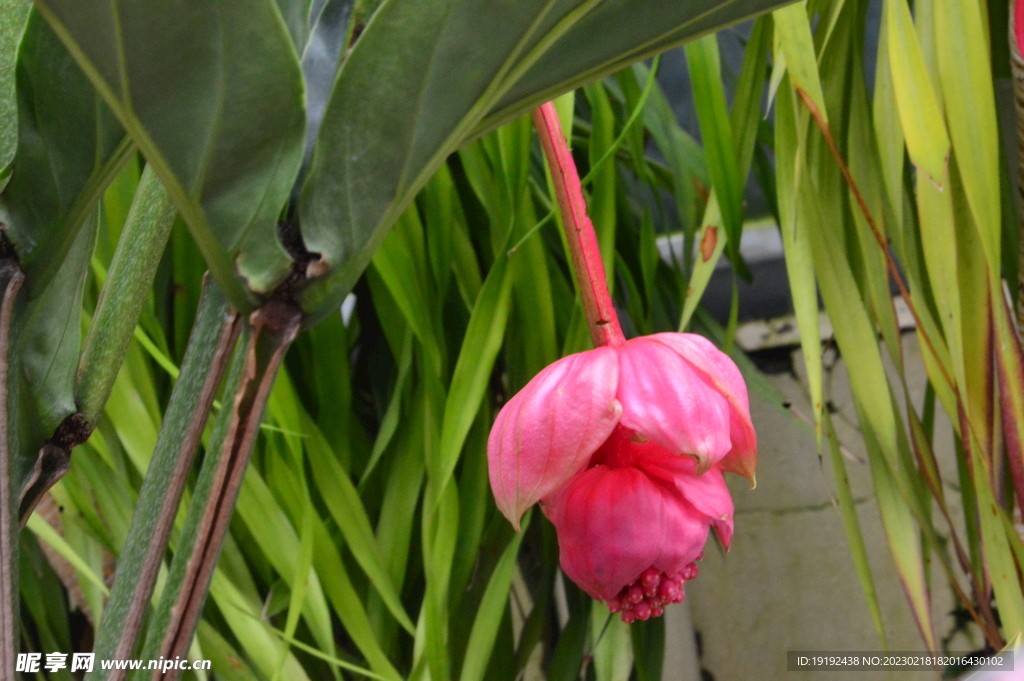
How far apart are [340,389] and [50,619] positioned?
9.6 inches

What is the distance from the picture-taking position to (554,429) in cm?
18

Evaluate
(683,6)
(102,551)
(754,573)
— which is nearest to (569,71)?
(683,6)

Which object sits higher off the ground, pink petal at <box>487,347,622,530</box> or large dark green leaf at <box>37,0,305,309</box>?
large dark green leaf at <box>37,0,305,309</box>

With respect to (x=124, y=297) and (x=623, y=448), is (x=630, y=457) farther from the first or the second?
(x=124, y=297)

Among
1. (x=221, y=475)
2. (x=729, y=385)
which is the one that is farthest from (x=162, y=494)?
(x=729, y=385)

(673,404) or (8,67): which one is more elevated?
(8,67)

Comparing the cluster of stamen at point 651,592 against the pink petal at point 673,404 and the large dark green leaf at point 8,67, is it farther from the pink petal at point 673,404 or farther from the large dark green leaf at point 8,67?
the large dark green leaf at point 8,67

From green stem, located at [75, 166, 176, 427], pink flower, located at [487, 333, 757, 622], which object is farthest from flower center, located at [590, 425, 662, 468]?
green stem, located at [75, 166, 176, 427]

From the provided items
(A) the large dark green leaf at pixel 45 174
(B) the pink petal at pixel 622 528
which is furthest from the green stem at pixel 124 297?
(B) the pink petal at pixel 622 528

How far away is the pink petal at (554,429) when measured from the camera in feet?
0.58

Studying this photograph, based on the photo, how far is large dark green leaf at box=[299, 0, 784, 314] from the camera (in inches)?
5.3

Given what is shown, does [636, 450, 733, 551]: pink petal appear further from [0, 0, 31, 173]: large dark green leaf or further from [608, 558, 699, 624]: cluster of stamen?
[0, 0, 31, 173]: large dark green leaf

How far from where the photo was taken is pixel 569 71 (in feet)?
0.52

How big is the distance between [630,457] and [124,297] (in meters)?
0.14
